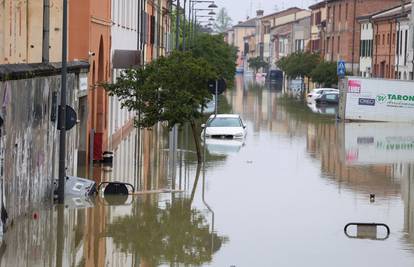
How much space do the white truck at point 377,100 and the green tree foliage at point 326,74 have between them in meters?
36.3

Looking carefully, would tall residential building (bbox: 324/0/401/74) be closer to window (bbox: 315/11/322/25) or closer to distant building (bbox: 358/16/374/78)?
distant building (bbox: 358/16/374/78)

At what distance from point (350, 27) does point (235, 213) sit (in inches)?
3434

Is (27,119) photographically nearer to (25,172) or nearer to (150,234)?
(25,172)

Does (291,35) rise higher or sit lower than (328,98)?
higher

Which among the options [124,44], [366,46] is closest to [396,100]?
[124,44]

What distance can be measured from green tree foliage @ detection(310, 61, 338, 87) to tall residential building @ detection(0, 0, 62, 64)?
68.8 metres

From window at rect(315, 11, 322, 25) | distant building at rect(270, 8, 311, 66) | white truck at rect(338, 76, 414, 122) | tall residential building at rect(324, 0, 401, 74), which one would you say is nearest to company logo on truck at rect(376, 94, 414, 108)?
white truck at rect(338, 76, 414, 122)

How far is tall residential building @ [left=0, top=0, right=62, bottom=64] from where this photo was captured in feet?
91.5

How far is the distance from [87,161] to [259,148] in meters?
11.7

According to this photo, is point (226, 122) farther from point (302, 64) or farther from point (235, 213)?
point (302, 64)

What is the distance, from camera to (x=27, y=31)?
3114cm

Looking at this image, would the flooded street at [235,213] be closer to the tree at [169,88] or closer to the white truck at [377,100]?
the tree at [169,88]

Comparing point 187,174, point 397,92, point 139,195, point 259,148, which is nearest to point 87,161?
point 187,174

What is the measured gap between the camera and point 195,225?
23266 millimetres
